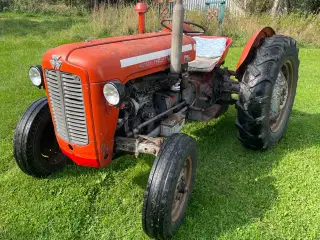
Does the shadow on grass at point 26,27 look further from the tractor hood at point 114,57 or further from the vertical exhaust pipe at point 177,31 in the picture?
the vertical exhaust pipe at point 177,31

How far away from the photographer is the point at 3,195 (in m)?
2.97

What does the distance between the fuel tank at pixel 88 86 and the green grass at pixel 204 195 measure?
51cm

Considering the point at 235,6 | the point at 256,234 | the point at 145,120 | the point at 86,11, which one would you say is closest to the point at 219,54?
the point at 145,120

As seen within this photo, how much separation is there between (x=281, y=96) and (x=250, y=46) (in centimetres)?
79

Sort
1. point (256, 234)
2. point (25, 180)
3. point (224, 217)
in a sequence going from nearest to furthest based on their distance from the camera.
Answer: point (256, 234) → point (224, 217) → point (25, 180)

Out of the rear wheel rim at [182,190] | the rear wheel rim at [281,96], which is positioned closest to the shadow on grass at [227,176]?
the rear wheel rim at [182,190]

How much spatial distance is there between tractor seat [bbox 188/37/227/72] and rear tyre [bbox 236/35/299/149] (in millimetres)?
525

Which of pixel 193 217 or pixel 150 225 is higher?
pixel 150 225

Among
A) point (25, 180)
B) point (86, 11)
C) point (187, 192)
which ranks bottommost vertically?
point (86, 11)

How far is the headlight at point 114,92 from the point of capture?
7.31 ft

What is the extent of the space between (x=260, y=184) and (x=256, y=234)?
2.29ft

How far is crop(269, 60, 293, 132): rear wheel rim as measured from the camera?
3.69 meters

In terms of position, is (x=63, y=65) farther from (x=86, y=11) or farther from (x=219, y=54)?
(x=86, y=11)

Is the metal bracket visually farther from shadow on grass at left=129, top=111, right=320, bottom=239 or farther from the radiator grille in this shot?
shadow on grass at left=129, top=111, right=320, bottom=239
